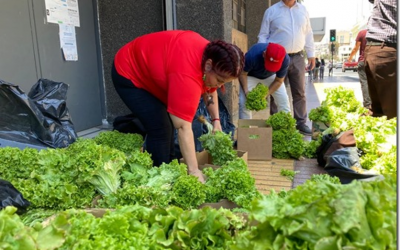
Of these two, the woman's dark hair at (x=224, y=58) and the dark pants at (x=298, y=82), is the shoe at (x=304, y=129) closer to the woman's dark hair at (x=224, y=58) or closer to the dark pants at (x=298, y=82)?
the dark pants at (x=298, y=82)

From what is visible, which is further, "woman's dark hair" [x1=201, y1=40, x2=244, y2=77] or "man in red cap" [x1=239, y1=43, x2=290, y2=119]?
"man in red cap" [x1=239, y1=43, x2=290, y2=119]

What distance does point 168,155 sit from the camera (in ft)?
12.0

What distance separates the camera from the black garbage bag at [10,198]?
6.55 feet

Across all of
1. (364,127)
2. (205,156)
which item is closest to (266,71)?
(364,127)

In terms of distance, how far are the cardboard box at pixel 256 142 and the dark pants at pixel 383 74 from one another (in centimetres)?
147

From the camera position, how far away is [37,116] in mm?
3541

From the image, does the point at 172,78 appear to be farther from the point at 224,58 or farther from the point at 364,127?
the point at 364,127

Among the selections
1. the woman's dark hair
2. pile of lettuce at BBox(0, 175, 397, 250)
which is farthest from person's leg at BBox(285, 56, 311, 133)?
pile of lettuce at BBox(0, 175, 397, 250)

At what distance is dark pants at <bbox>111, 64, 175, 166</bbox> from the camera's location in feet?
11.3

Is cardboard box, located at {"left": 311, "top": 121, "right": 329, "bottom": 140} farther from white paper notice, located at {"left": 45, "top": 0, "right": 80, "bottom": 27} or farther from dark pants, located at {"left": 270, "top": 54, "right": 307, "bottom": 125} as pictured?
white paper notice, located at {"left": 45, "top": 0, "right": 80, "bottom": 27}

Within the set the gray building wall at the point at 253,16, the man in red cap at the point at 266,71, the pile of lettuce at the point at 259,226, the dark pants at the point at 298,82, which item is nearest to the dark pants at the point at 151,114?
the pile of lettuce at the point at 259,226

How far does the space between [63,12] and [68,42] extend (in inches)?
17.8

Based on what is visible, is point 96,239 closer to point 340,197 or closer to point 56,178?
point 340,197

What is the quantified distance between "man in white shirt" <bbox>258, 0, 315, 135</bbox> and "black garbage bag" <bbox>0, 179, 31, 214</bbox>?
16.9 ft
